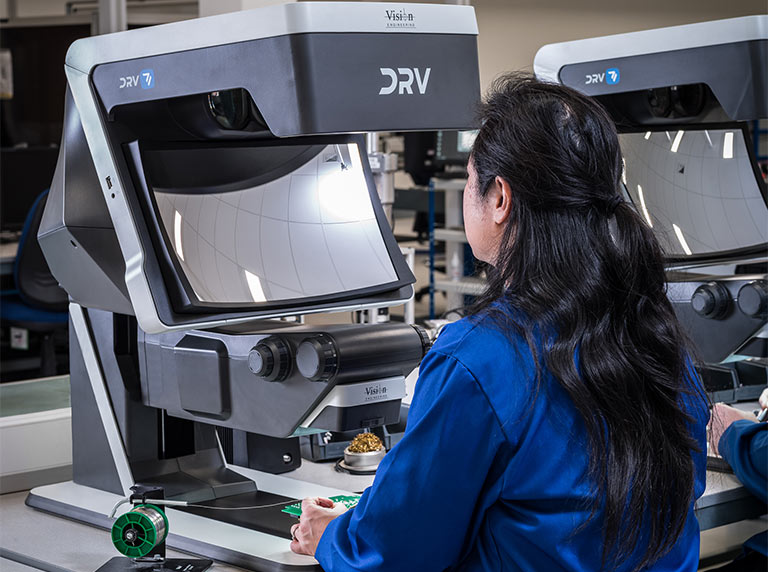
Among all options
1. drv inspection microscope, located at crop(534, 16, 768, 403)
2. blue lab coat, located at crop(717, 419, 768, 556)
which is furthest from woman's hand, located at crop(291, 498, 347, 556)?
drv inspection microscope, located at crop(534, 16, 768, 403)

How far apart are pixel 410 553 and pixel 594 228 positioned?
40cm

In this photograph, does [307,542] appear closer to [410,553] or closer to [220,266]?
[410,553]

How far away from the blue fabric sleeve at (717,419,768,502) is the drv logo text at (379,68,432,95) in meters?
0.90

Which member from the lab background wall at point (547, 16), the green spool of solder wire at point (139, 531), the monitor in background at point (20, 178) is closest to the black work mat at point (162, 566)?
the green spool of solder wire at point (139, 531)

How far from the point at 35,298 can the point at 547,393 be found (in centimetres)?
416

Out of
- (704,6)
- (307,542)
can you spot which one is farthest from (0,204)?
(704,6)

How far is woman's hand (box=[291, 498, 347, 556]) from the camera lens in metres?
1.34

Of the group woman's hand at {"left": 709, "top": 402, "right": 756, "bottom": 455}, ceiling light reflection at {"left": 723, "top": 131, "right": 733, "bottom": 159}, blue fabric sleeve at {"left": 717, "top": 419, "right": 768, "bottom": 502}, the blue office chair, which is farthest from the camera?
the blue office chair

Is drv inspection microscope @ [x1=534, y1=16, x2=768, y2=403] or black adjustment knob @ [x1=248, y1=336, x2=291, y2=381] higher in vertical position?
drv inspection microscope @ [x1=534, y1=16, x2=768, y2=403]

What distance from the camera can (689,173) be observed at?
85.0 inches

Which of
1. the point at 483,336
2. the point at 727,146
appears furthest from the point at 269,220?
the point at 727,146

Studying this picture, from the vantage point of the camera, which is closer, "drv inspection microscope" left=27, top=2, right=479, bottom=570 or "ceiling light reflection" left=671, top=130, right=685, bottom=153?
"drv inspection microscope" left=27, top=2, right=479, bottom=570

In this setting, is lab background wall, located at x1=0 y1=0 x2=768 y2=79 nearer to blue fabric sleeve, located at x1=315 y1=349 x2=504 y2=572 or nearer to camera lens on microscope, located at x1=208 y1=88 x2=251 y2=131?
camera lens on microscope, located at x1=208 y1=88 x2=251 y2=131

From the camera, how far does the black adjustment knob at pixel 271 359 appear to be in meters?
1.37
